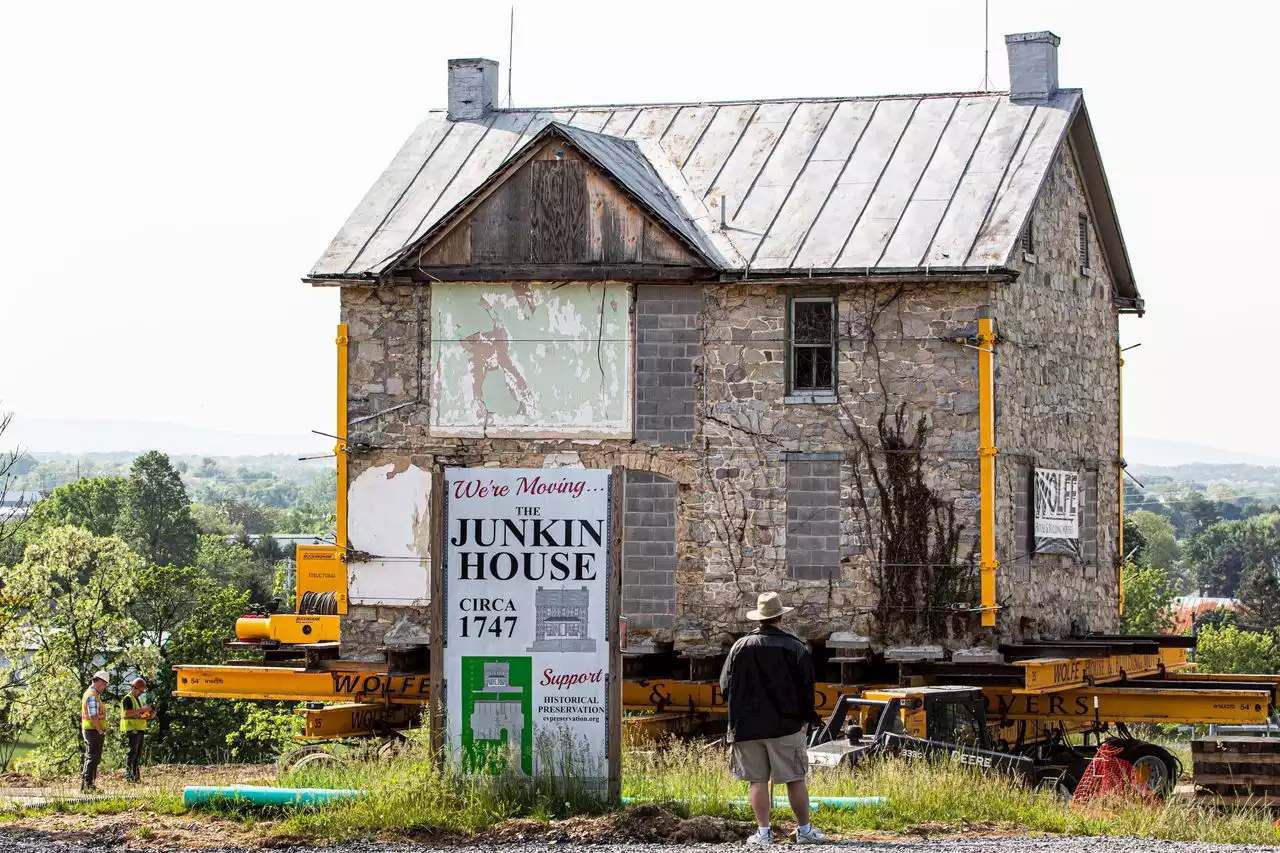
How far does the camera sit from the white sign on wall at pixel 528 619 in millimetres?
14555

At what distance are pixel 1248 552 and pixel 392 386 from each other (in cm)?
15859

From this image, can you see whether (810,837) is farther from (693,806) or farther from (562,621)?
(562,621)

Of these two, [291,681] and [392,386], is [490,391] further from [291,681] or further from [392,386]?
[291,681]

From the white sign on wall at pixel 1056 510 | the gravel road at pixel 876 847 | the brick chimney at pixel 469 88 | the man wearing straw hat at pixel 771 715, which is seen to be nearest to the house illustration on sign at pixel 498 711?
the gravel road at pixel 876 847

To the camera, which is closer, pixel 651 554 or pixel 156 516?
pixel 651 554

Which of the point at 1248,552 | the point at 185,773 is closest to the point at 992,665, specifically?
the point at 185,773

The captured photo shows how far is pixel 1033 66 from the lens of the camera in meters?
26.2

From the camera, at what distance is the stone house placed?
23.4 meters

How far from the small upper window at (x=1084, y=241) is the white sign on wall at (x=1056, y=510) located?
10.6 ft

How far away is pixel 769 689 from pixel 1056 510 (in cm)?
1241

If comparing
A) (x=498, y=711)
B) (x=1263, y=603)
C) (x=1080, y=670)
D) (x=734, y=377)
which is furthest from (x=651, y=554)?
(x=1263, y=603)

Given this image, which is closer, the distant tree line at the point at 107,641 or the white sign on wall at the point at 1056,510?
the white sign on wall at the point at 1056,510

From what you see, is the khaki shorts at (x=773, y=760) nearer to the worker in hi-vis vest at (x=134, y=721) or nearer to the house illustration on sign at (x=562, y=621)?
the house illustration on sign at (x=562, y=621)

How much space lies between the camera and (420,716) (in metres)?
24.9
